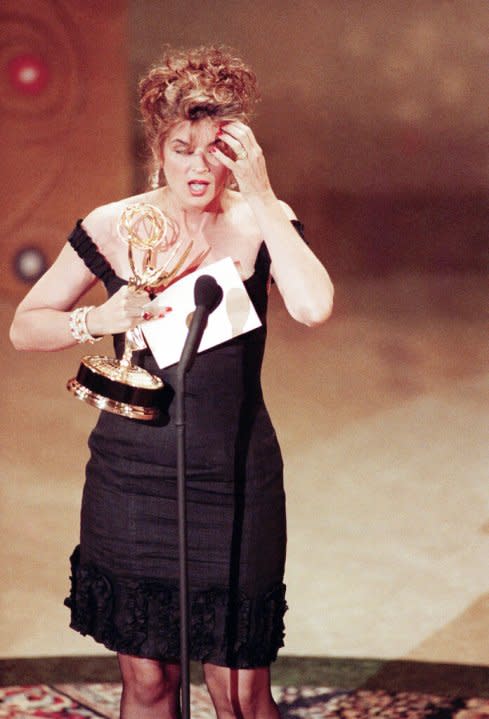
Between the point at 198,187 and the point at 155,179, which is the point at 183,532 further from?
the point at 155,179

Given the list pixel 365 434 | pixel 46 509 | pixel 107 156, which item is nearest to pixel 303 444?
pixel 365 434

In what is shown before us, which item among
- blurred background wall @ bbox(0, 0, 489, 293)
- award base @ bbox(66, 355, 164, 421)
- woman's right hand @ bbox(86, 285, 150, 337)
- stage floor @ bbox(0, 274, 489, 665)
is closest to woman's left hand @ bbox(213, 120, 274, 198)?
woman's right hand @ bbox(86, 285, 150, 337)

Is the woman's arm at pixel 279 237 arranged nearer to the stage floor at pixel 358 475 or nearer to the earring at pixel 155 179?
the earring at pixel 155 179

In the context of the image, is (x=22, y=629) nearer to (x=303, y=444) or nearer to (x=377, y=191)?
(x=303, y=444)

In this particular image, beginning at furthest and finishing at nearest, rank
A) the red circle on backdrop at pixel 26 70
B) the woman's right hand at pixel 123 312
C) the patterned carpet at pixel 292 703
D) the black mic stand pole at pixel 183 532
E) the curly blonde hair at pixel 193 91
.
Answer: the red circle on backdrop at pixel 26 70
the patterned carpet at pixel 292 703
the curly blonde hair at pixel 193 91
the woman's right hand at pixel 123 312
the black mic stand pole at pixel 183 532

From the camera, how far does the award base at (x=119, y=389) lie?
79.8 inches

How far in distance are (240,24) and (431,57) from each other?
0.83 metres

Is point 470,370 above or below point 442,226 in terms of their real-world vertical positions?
below

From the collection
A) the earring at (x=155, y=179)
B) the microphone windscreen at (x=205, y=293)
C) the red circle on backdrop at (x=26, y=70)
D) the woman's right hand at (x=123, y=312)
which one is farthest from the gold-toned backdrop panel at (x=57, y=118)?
the microphone windscreen at (x=205, y=293)

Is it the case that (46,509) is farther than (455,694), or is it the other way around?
(46,509)

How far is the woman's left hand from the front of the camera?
6.80 feet

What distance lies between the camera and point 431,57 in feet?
16.4

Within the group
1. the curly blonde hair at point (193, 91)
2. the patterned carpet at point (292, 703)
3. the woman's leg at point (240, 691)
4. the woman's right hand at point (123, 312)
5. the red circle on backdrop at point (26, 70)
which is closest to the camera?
the woman's right hand at point (123, 312)

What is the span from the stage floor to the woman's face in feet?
6.27
